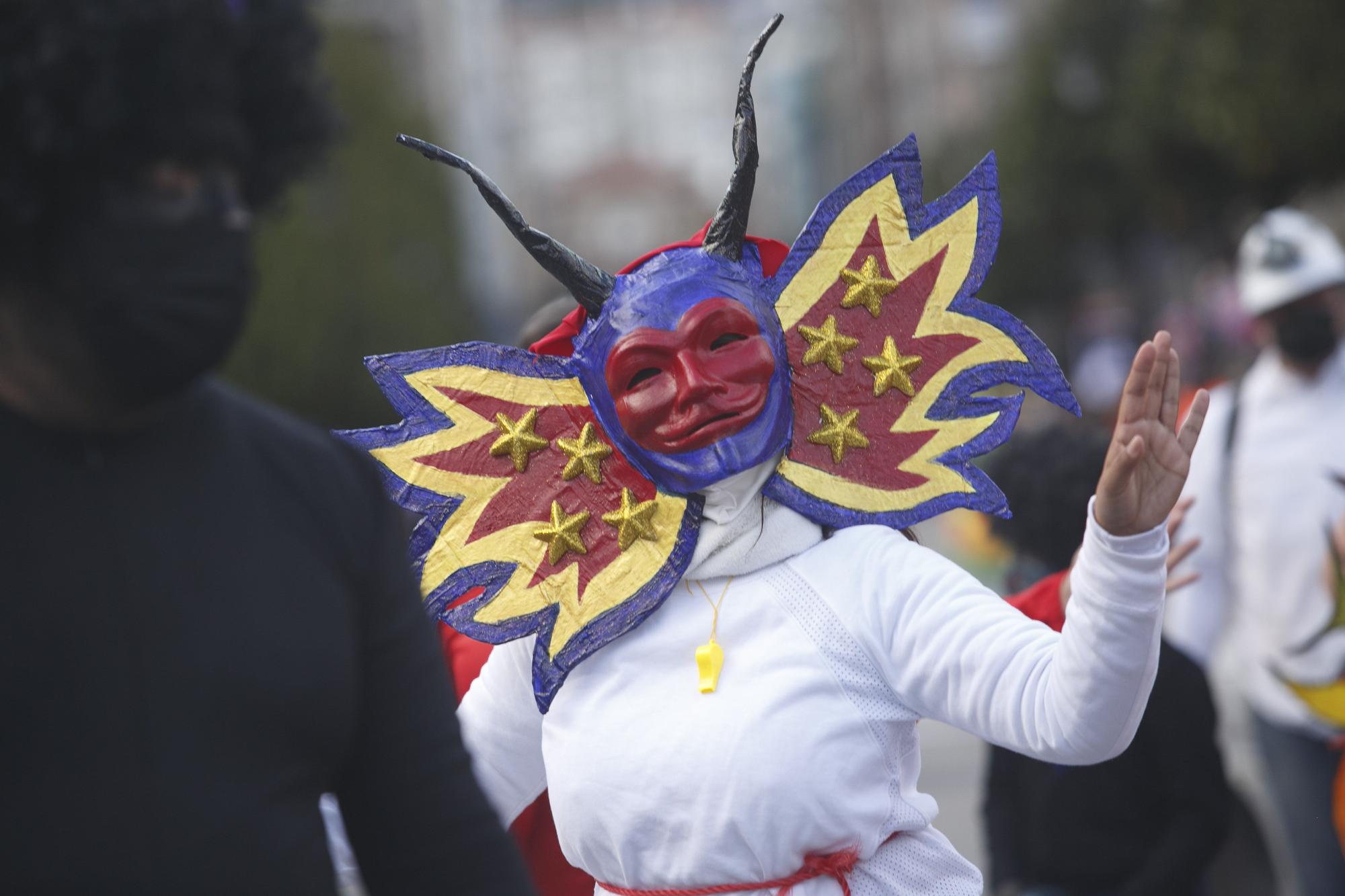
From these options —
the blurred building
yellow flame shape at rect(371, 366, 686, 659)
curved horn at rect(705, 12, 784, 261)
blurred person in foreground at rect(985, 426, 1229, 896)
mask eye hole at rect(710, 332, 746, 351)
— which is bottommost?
blurred person in foreground at rect(985, 426, 1229, 896)

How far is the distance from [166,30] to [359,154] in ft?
83.9

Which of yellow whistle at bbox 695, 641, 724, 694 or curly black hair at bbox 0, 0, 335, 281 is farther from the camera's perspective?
yellow whistle at bbox 695, 641, 724, 694

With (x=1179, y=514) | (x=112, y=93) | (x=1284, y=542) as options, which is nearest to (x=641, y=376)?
(x=112, y=93)

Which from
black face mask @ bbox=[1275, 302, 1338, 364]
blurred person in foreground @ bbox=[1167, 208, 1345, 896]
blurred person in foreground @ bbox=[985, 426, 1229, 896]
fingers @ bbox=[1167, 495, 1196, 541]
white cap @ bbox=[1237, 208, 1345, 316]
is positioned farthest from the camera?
white cap @ bbox=[1237, 208, 1345, 316]

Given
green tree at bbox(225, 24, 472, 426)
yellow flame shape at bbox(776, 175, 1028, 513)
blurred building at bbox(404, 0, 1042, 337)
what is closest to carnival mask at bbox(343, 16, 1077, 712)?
yellow flame shape at bbox(776, 175, 1028, 513)

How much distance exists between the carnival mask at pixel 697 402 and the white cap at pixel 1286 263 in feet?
7.70

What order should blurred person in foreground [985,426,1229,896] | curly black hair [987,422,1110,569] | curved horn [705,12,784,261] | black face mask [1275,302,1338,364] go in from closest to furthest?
curved horn [705,12,784,261], blurred person in foreground [985,426,1229,896], curly black hair [987,422,1110,569], black face mask [1275,302,1338,364]

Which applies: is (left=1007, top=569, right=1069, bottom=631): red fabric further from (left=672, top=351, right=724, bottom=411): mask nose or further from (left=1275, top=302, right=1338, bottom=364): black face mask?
(left=1275, top=302, right=1338, bottom=364): black face mask

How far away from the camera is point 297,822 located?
1.63 m

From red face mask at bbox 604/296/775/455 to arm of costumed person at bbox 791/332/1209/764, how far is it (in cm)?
35

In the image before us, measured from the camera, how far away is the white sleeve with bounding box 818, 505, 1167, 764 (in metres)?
2.14

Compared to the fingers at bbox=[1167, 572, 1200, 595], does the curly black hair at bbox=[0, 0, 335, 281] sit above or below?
above

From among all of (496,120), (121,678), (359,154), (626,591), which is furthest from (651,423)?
(496,120)

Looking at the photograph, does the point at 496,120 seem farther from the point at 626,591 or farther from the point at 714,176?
the point at 626,591
